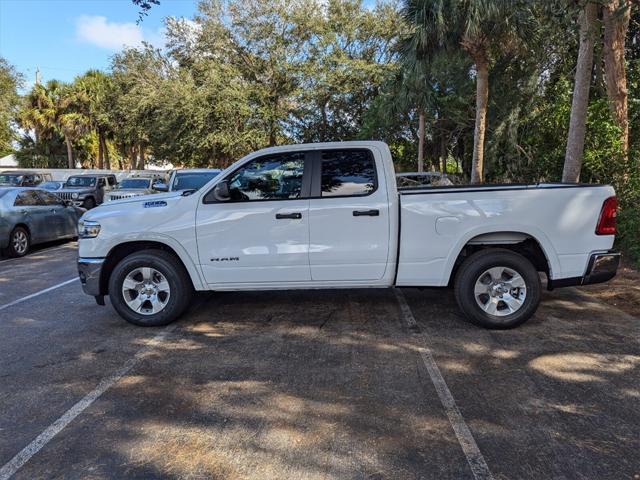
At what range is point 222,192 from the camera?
17.4 feet

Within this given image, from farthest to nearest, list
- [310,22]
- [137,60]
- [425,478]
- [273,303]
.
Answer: [137,60]
[310,22]
[273,303]
[425,478]

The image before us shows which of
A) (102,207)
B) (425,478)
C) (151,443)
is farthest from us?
(102,207)

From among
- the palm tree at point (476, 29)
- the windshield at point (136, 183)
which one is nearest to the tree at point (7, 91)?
the windshield at point (136, 183)

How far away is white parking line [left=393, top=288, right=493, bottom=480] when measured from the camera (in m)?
2.92

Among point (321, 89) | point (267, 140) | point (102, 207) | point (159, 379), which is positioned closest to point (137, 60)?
point (267, 140)

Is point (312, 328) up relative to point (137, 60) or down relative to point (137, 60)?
down

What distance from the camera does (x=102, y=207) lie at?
5680mm

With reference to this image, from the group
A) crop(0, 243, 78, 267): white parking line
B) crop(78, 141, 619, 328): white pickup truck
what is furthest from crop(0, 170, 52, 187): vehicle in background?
crop(78, 141, 619, 328): white pickup truck

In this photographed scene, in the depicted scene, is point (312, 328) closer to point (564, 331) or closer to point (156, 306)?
point (156, 306)

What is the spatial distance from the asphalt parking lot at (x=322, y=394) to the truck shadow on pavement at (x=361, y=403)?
1 cm

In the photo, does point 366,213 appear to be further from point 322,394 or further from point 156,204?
point 156,204

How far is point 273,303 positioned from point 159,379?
7.70 feet

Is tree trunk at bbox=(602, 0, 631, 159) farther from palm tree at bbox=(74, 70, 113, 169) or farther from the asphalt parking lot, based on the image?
palm tree at bbox=(74, 70, 113, 169)

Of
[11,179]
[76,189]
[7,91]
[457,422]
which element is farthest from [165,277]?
[7,91]
